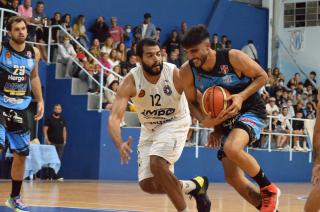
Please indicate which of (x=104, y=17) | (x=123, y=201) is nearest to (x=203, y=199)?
(x=123, y=201)

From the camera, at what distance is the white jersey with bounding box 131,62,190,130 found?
7.88 meters

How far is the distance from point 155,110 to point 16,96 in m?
1.80

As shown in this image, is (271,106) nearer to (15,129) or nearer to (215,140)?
(15,129)

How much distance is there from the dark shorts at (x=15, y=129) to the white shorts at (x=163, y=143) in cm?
146

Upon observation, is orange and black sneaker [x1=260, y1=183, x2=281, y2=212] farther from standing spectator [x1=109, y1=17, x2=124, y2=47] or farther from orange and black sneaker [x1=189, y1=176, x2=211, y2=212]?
standing spectator [x1=109, y1=17, x2=124, y2=47]

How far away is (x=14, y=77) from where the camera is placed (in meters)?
8.59

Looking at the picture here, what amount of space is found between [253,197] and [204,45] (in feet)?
5.60

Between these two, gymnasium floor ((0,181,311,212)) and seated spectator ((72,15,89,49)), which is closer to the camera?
gymnasium floor ((0,181,311,212))

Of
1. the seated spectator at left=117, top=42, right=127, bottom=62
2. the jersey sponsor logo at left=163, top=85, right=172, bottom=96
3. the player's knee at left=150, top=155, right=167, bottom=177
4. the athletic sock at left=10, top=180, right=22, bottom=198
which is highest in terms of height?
the seated spectator at left=117, top=42, right=127, bottom=62

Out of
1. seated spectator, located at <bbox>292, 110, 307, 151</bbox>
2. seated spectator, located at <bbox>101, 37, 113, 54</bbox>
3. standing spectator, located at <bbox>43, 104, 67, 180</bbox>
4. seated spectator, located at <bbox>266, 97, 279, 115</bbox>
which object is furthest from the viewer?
seated spectator, located at <bbox>292, 110, 307, 151</bbox>

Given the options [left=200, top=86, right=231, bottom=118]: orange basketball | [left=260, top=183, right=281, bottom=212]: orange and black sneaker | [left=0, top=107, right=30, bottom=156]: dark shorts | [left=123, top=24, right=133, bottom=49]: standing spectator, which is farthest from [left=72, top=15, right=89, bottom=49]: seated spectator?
[left=260, top=183, right=281, bottom=212]: orange and black sneaker

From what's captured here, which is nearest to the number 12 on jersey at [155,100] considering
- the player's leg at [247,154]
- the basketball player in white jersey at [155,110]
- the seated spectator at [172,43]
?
the basketball player in white jersey at [155,110]

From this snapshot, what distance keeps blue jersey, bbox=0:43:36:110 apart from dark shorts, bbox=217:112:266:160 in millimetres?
2518

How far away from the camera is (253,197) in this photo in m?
7.68
